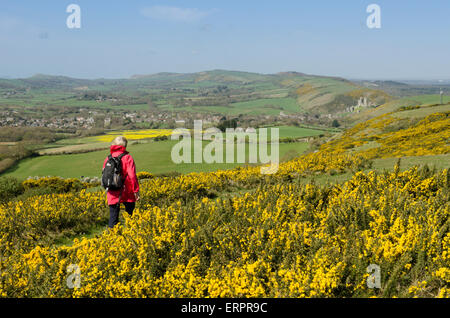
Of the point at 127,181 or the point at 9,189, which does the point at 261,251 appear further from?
the point at 9,189

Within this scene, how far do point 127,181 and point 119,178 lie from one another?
0.34 m

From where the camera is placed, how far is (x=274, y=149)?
63812mm

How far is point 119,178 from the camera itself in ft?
23.2

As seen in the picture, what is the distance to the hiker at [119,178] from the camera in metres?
7.02

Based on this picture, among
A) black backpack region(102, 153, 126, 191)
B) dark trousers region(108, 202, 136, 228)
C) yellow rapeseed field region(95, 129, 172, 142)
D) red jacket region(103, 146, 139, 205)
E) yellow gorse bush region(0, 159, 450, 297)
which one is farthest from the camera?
yellow rapeseed field region(95, 129, 172, 142)

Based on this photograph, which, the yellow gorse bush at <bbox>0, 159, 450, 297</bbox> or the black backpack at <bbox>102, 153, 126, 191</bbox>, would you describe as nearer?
the yellow gorse bush at <bbox>0, 159, 450, 297</bbox>

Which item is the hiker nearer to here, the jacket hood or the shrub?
the jacket hood

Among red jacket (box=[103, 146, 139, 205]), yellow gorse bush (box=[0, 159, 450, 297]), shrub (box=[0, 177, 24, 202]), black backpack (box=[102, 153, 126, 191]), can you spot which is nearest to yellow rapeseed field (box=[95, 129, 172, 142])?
shrub (box=[0, 177, 24, 202])

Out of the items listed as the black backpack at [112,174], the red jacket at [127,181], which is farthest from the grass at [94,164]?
the black backpack at [112,174]

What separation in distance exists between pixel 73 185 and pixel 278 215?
26121 mm

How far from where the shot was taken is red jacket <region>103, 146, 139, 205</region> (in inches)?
282
